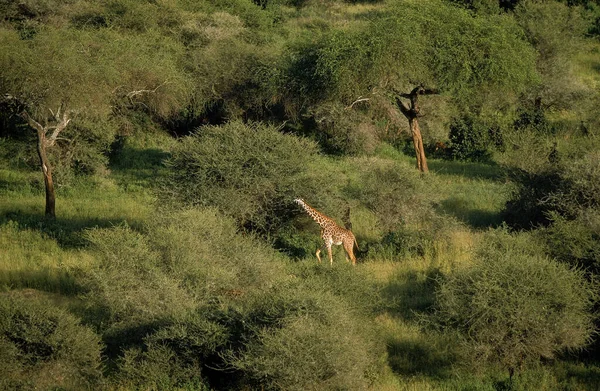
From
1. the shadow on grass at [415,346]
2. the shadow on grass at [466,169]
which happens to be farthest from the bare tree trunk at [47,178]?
the shadow on grass at [466,169]

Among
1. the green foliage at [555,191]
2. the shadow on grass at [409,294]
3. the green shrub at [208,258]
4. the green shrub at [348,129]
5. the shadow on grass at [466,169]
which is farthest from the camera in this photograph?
the green shrub at [348,129]

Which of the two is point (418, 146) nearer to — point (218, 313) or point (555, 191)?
point (555, 191)

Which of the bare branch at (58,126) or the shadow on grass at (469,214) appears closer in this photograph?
the shadow on grass at (469,214)

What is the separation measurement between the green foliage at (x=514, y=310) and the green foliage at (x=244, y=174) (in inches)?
275

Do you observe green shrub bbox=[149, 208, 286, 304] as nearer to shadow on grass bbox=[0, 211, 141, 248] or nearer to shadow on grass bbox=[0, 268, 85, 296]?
shadow on grass bbox=[0, 268, 85, 296]

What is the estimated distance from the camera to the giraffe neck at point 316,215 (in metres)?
19.3

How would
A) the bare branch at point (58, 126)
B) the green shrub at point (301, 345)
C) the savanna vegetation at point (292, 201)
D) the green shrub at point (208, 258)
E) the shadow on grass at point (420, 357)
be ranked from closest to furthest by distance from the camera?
the green shrub at point (301, 345)
the savanna vegetation at point (292, 201)
the shadow on grass at point (420, 357)
the green shrub at point (208, 258)
the bare branch at point (58, 126)

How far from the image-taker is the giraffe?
19.1m

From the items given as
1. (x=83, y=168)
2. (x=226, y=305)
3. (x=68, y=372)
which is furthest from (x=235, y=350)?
(x=83, y=168)

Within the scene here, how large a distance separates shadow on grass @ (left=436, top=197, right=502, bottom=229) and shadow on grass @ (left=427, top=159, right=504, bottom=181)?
4.08 m

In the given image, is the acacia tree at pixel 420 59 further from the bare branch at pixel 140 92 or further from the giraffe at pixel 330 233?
the giraffe at pixel 330 233

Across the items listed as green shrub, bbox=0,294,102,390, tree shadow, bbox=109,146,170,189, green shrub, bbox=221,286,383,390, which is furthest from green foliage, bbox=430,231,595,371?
tree shadow, bbox=109,146,170,189

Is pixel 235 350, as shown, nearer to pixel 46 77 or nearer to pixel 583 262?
pixel 583 262

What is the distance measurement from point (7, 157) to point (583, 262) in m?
20.3
